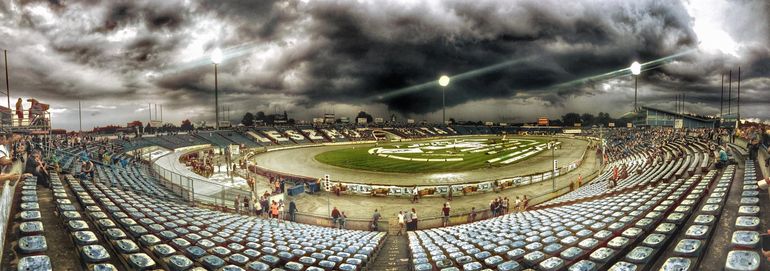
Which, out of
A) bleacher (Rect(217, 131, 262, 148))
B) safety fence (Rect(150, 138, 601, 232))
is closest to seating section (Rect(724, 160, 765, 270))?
safety fence (Rect(150, 138, 601, 232))

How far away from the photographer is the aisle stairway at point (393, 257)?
10.2 m

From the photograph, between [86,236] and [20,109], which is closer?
[86,236]

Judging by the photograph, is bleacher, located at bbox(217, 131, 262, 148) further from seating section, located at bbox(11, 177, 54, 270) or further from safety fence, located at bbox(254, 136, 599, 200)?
seating section, located at bbox(11, 177, 54, 270)

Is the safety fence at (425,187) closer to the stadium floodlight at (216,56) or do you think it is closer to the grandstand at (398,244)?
the grandstand at (398,244)

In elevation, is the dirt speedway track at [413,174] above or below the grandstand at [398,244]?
below

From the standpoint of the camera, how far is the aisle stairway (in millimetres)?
10158

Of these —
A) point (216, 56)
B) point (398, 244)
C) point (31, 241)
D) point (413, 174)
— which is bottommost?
point (413, 174)

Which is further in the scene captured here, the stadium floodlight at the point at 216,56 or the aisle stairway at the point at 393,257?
the stadium floodlight at the point at 216,56

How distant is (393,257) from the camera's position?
11445 millimetres

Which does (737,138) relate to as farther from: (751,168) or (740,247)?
(740,247)

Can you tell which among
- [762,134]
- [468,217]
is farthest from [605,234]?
[762,134]

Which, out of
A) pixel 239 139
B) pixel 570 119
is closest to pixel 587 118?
pixel 570 119

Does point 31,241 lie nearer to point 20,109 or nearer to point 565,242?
point 565,242

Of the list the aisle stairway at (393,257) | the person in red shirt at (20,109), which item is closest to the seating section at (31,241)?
the aisle stairway at (393,257)
